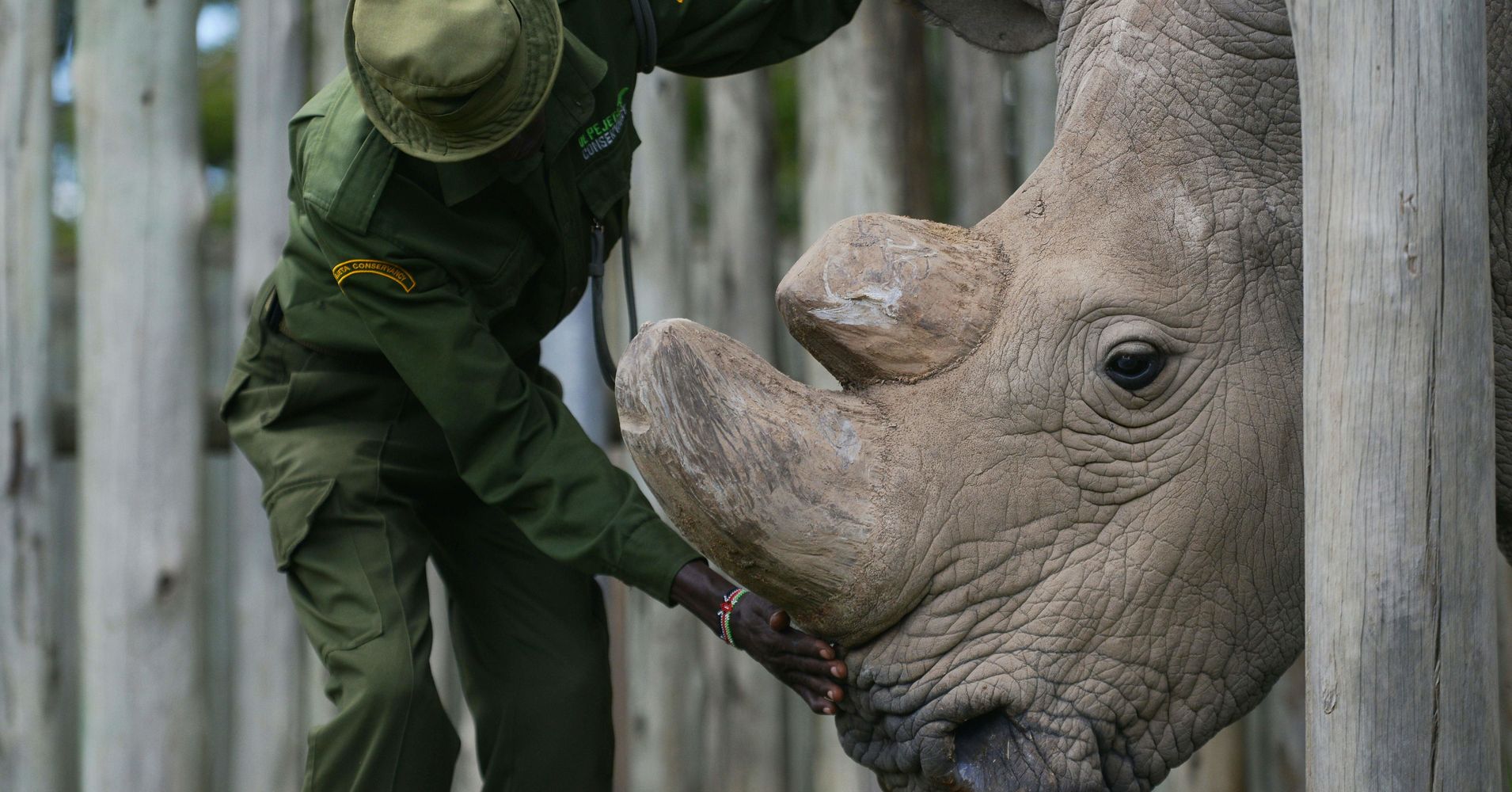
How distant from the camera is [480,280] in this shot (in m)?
2.53

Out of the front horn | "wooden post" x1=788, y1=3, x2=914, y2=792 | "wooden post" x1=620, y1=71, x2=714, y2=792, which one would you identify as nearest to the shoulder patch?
the front horn

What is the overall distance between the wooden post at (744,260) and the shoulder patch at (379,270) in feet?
5.25

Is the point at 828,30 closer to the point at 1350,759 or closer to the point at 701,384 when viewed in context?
the point at 701,384

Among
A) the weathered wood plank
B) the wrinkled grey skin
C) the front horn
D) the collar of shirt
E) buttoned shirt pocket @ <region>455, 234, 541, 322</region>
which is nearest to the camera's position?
the front horn

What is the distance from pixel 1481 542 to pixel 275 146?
2.98 metres

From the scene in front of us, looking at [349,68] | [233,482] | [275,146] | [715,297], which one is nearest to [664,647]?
[715,297]

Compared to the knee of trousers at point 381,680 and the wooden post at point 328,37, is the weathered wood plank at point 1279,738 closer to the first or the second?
the knee of trousers at point 381,680

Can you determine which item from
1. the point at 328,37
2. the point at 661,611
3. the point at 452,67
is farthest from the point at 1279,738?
the point at 328,37

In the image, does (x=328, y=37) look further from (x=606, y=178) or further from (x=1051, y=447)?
(x=1051, y=447)

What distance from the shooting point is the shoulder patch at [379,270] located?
243 centimetres

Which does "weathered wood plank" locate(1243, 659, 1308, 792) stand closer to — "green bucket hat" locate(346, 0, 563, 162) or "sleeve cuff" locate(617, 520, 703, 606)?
"sleeve cuff" locate(617, 520, 703, 606)

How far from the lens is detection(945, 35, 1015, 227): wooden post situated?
3938 millimetres

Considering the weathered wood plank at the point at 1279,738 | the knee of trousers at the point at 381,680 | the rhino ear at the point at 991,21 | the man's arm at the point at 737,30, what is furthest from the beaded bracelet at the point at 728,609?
the weathered wood plank at the point at 1279,738

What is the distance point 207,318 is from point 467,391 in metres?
1.83
